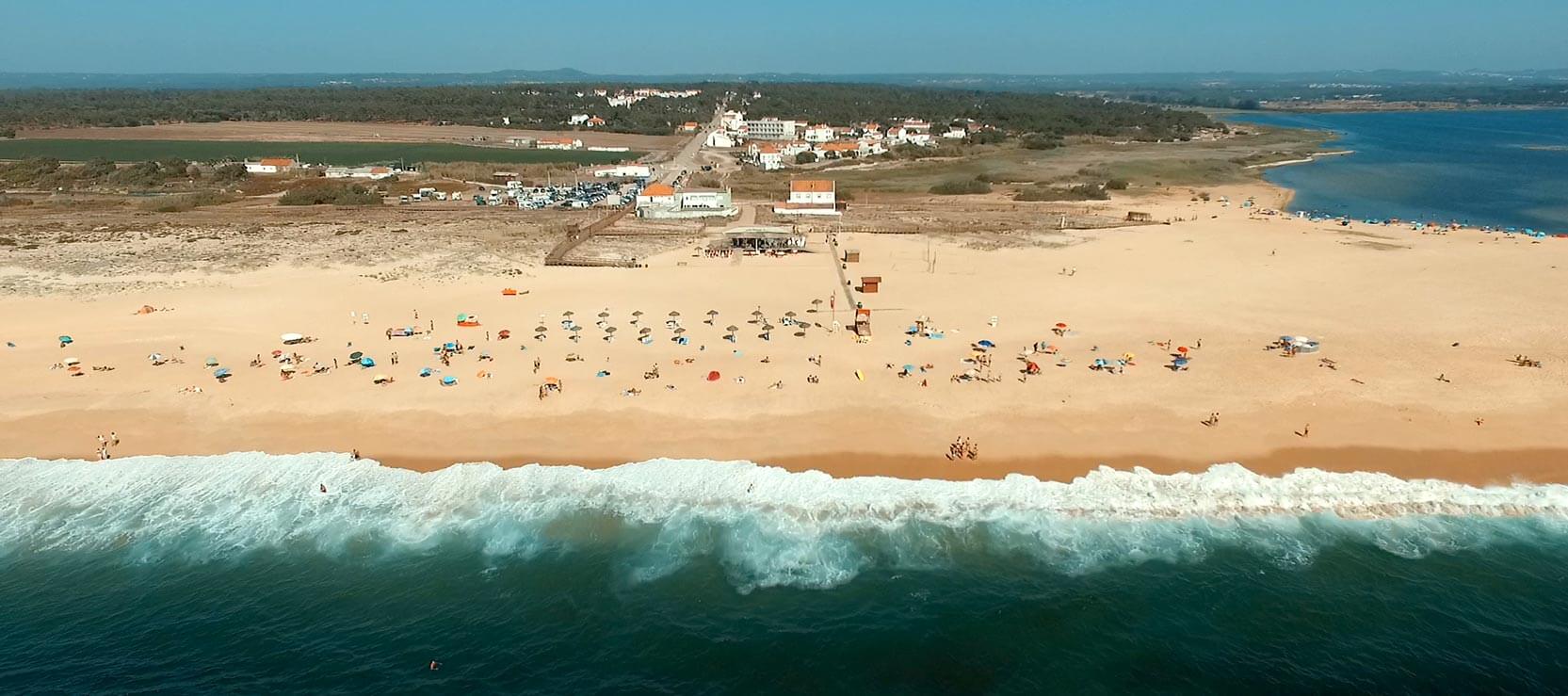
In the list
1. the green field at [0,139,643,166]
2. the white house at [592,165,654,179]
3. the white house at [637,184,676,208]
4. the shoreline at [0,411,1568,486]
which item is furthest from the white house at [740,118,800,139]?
the shoreline at [0,411,1568,486]

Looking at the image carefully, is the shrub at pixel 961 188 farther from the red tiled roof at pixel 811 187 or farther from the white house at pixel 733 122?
the white house at pixel 733 122

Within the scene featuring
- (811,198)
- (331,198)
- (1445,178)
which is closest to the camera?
(811,198)

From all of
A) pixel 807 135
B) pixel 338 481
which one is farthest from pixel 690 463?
pixel 807 135

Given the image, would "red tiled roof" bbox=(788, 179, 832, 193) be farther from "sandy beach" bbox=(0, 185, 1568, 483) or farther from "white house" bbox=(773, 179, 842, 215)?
"sandy beach" bbox=(0, 185, 1568, 483)

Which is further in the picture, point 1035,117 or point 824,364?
point 1035,117

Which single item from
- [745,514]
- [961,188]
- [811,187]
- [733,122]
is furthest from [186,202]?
[733,122]

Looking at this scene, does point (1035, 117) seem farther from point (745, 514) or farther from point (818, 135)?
point (745, 514)
